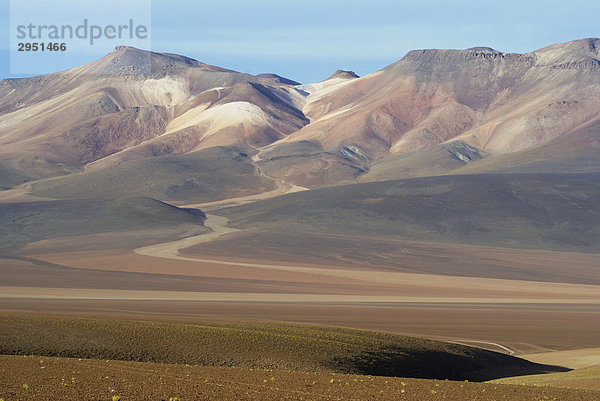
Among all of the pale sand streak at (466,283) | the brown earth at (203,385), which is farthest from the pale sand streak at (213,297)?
the brown earth at (203,385)

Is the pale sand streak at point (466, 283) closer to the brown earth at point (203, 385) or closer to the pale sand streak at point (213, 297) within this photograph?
the pale sand streak at point (213, 297)

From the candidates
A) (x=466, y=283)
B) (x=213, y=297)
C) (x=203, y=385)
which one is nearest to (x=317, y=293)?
(x=213, y=297)

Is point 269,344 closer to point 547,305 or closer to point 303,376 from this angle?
point 303,376

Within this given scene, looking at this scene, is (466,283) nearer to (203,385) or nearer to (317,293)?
(317,293)

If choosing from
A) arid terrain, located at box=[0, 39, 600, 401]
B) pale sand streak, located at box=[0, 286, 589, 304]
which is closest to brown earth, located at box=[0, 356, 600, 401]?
arid terrain, located at box=[0, 39, 600, 401]

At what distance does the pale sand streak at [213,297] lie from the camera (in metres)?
71.8

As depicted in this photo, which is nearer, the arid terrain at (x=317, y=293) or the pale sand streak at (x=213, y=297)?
the arid terrain at (x=317, y=293)

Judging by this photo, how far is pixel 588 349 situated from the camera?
48.4m

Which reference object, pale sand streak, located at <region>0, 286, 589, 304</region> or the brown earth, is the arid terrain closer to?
the brown earth

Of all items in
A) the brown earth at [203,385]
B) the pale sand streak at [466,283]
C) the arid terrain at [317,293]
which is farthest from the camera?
the pale sand streak at [466,283]

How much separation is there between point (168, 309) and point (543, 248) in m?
87.2

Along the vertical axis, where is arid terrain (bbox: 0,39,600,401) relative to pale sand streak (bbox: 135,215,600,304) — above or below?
above

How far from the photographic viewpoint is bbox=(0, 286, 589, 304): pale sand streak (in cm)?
7181

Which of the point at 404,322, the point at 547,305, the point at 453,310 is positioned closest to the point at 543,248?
the point at 547,305
